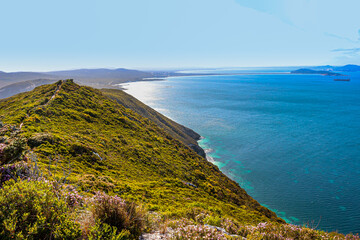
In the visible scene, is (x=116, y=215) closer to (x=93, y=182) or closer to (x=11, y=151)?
(x=11, y=151)

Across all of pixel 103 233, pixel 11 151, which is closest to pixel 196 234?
pixel 103 233

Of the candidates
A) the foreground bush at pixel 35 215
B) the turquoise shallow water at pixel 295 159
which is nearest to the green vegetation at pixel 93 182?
the foreground bush at pixel 35 215

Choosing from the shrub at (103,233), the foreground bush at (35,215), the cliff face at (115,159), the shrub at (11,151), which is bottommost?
the cliff face at (115,159)

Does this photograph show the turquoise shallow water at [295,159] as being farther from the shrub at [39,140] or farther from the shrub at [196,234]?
the shrub at [39,140]

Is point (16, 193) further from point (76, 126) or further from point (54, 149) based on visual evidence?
point (76, 126)

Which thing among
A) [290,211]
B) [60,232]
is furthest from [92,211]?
[290,211]

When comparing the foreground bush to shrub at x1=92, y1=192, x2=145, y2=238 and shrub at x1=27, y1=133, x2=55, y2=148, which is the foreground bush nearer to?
shrub at x1=92, y1=192, x2=145, y2=238
